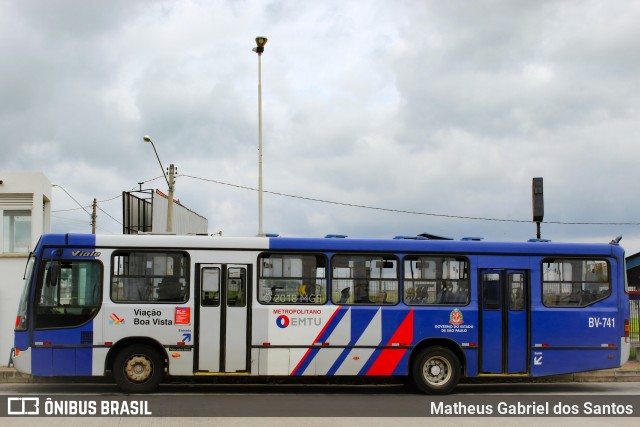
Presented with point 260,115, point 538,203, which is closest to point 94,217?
point 260,115

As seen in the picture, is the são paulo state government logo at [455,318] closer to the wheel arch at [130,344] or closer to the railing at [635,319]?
the wheel arch at [130,344]

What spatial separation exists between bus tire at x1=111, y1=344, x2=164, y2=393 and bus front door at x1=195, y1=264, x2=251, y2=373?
0.75 metres

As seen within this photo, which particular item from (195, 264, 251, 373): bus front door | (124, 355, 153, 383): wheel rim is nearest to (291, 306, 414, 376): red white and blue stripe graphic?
(195, 264, 251, 373): bus front door

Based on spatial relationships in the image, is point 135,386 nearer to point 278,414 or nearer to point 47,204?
point 278,414

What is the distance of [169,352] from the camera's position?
14000mm

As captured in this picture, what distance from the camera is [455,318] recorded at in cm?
1462

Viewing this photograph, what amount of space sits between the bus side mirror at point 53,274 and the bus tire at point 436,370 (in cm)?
681

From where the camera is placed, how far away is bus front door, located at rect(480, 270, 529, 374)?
14.7 m

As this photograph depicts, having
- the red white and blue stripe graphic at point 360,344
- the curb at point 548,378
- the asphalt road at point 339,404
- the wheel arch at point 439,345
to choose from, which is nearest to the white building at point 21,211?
the curb at point 548,378

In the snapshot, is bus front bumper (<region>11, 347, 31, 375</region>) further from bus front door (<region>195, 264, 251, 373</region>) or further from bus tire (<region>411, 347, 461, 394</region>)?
bus tire (<region>411, 347, 461, 394</region>)

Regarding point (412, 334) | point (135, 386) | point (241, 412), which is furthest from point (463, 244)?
point (135, 386)

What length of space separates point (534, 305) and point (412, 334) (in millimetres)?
2502

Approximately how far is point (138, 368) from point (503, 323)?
22.7 ft

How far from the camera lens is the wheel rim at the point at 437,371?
14539mm
